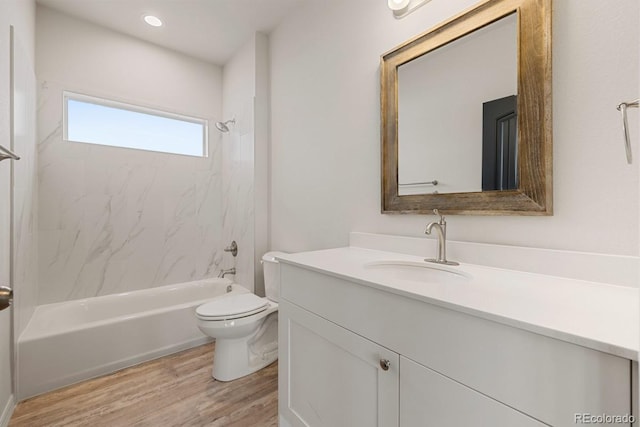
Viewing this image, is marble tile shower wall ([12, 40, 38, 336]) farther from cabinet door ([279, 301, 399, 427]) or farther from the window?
cabinet door ([279, 301, 399, 427])

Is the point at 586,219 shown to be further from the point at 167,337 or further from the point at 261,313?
the point at 167,337

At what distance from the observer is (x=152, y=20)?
89.7 inches

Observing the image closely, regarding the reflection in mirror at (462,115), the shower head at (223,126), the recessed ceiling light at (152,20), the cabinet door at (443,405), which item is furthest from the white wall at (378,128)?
the recessed ceiling light at (152,20)

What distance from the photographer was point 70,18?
2.24m

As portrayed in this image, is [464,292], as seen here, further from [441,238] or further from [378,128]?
[378,128]

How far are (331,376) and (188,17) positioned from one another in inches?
109

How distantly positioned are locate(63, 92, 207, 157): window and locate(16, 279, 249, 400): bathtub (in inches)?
54.6

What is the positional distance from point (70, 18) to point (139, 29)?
486 mm

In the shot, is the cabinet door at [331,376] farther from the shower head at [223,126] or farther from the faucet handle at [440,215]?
the shower head at [223,126]

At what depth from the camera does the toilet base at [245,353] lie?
5.93 ft

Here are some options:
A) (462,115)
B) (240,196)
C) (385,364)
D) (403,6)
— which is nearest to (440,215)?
(462,115)

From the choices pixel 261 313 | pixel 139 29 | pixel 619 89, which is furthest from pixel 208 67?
pixel 619 89

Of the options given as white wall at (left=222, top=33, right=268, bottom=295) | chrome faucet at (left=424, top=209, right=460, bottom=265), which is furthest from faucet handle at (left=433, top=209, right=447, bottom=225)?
white wall at (left=222, top=33, right=268, bottom=295)

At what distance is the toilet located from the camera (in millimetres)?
1752
